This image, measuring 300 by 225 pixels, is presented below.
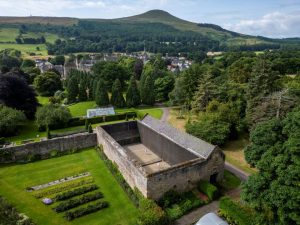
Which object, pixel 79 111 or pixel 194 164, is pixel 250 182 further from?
pixel 79 111

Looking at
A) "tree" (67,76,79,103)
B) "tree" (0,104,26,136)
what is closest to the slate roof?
"tree" (0,104,26,136)

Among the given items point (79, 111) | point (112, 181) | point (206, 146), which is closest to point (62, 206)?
point (112, 181)

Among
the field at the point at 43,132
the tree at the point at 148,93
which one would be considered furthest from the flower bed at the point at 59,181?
the tree at the point at 148,93

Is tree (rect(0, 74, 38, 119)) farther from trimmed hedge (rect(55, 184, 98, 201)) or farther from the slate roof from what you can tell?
trimmed hedge (rect(55, 184, 98, 201))

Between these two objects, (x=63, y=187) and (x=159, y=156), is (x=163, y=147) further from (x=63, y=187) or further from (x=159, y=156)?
(x=63, y=187)

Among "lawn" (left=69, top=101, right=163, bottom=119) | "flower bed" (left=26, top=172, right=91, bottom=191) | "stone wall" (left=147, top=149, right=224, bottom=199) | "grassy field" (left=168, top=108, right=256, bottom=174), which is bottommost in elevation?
"flower bed" (left=26, top=172, right=91, bottom=191)

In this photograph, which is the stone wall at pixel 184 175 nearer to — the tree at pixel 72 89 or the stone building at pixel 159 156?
the stone building at pixel 159 156
